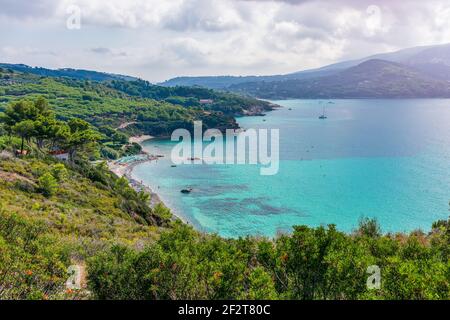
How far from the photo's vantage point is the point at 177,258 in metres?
10.2

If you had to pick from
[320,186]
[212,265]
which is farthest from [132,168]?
[212,265]

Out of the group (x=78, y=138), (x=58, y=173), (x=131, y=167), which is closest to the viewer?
(x=58, y=173)

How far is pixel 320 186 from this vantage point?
6569cm

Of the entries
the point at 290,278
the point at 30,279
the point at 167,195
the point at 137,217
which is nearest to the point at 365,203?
the point at 167,195

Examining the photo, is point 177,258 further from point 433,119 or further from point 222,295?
point 433,119

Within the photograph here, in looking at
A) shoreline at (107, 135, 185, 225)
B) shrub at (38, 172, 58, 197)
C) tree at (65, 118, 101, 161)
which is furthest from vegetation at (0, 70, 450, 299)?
shoreline at (107, 135, 185, 225)

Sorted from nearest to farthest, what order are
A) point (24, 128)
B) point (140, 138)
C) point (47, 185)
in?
point (47, 185), point (24, 128), point (140, 138)

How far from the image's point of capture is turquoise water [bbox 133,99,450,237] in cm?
5084

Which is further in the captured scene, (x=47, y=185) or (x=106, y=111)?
(x=106, y=111)

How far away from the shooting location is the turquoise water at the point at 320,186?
50.8m

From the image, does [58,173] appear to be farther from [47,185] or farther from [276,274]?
[276,274]

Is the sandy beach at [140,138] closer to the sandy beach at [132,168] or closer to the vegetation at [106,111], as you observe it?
the vegetation at [106,111]

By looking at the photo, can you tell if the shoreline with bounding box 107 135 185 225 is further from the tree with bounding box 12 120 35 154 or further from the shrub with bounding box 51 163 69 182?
the tree with bounding box 12 120 35 154
